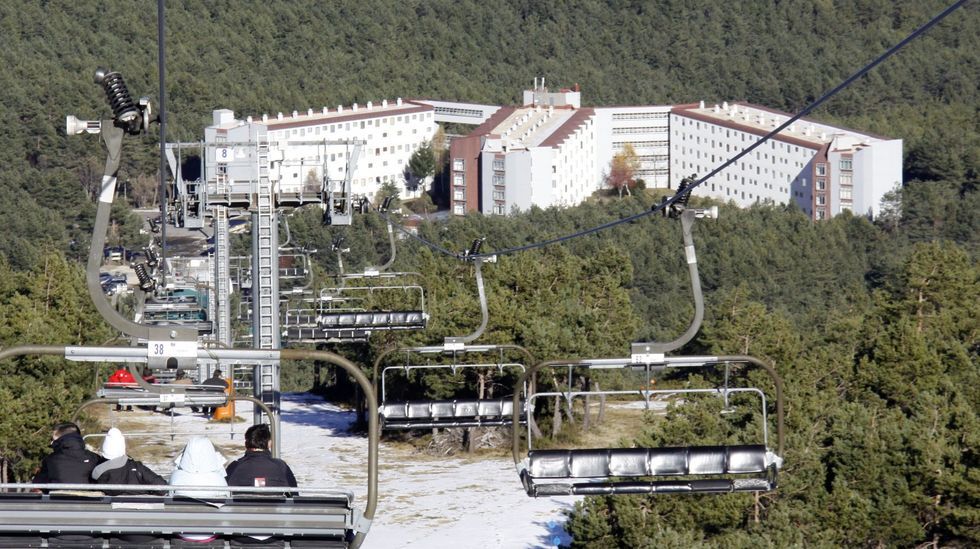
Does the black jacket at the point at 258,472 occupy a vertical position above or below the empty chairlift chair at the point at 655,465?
above

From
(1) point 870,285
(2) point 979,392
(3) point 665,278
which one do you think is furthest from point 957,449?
(1) point 870,285

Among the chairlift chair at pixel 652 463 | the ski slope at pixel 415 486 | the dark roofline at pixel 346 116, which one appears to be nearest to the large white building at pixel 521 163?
the dark roofline at pixel 346 116

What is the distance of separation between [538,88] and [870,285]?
227ft

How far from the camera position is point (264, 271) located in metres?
24.8

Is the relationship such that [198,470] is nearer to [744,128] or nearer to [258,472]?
[258,472]

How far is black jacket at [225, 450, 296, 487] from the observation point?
13.5m

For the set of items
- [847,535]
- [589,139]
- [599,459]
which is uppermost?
[589,139]

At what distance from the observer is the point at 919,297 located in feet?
160

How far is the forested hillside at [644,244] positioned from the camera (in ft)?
93.1

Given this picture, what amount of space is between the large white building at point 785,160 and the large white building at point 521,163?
9.29m

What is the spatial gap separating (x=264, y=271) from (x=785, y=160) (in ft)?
429

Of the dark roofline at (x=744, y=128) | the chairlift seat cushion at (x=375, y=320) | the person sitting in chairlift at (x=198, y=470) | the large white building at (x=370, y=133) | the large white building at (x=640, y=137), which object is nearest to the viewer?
the person sitting in chairlift at (x=198, y=470)

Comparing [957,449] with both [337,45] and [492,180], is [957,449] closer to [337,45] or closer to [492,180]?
[492,180]

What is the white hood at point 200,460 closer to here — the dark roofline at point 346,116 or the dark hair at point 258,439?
the dark hair at point 258,439
